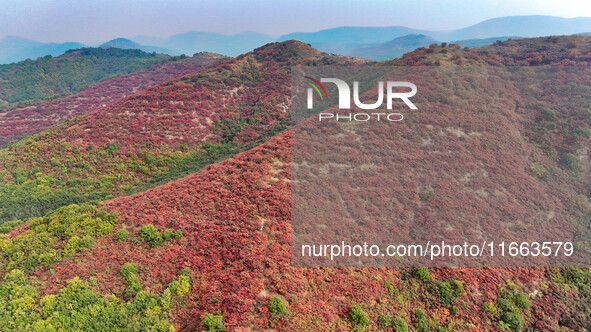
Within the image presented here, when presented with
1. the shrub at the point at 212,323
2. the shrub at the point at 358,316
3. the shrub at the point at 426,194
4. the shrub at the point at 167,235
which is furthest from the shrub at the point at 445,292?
the shrub at the point at 167,235

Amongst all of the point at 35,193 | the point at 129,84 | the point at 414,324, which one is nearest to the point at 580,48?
the point at 414,324

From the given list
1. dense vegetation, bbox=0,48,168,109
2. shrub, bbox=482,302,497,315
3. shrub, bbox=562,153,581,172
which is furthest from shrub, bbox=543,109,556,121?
dense vegetation, bbox=0,48,168,109

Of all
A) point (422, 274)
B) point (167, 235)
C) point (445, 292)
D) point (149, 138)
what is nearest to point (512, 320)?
point (445, 292)

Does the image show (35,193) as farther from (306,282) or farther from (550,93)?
(550,93)

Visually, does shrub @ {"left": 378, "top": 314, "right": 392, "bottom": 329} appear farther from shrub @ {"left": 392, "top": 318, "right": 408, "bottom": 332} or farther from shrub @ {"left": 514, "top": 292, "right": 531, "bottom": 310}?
shrub @ {"left": 514, "top": 292, "right": 531, "bottom": 310}

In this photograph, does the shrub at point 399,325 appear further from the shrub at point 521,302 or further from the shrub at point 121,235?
the shrub at point 121,235

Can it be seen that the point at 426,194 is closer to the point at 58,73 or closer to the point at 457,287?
the point at 457,287
